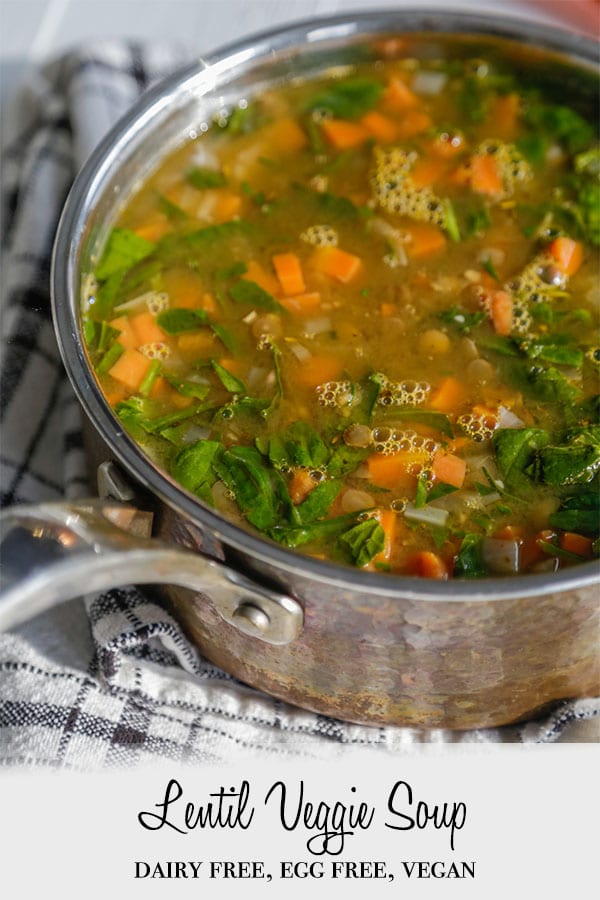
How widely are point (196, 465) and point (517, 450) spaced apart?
59 centimetres

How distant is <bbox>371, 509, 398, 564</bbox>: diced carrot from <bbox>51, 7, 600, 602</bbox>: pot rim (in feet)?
0.74

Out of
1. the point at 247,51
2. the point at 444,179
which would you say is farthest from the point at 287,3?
the point at 444,179

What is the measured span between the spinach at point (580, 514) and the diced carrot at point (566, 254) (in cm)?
59

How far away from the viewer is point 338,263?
2.36 meters

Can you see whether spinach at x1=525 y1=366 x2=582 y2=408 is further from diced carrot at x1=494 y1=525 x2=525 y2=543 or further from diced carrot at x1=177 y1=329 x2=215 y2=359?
diced carrot at x1=177 y1=329 x2=215 y2=359

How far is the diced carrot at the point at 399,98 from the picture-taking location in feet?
8.89

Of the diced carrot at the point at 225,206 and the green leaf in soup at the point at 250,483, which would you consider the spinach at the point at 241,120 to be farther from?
the green leaf in soup at the point at 250,483

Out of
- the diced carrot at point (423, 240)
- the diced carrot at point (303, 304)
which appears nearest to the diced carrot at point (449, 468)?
the diced carrot at point (303, 304)

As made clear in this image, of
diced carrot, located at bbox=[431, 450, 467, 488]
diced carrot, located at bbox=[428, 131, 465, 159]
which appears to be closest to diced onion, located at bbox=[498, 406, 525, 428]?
diced carrot, located at bbox=[431, 450, 467, 488]

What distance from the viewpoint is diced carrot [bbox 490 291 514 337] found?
2258 mm

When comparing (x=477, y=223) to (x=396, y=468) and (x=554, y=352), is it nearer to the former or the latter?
(x=554, y=352)

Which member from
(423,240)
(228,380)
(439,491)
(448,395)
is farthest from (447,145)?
(439,491)

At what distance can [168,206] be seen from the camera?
8.17 feet

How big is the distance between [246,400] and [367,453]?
26cm
